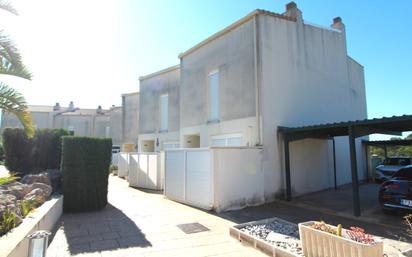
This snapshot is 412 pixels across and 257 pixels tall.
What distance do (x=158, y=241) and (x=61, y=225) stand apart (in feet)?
9.52

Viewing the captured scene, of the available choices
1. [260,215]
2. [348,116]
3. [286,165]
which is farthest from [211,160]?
[348,116]

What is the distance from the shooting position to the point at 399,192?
23.4 feet

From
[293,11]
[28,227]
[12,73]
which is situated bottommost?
[28,227]

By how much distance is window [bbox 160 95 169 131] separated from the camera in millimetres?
17734

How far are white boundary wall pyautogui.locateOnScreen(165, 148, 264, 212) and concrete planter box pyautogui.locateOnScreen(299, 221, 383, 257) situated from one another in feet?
13.7

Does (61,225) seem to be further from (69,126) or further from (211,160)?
(69,126)

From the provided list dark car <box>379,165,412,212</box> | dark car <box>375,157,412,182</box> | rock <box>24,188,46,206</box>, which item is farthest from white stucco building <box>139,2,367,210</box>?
rock <box>24,188,46,206</box>

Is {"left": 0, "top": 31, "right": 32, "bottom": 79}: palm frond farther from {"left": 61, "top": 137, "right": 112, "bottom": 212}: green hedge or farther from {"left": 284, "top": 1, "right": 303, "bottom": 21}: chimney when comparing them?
{"left": 284, "top": 1, "right": 303, "bottom": 21}: chimney

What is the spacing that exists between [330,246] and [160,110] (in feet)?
50.1

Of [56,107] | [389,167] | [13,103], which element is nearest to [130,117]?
[13,103]

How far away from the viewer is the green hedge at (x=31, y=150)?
10.4 metres

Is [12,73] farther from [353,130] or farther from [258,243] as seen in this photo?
[353,130]

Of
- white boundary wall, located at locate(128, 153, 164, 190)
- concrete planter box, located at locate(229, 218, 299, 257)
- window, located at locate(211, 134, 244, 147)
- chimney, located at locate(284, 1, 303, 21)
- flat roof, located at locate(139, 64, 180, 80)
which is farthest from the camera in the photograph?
flat roof, located at locate(139, 64, 180, 80)

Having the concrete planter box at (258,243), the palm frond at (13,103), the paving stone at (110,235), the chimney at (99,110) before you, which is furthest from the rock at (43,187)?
the chimney at (99,110)
